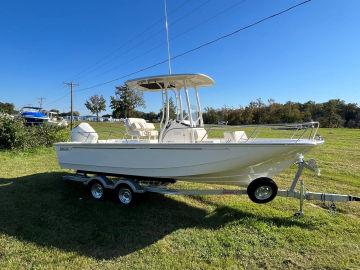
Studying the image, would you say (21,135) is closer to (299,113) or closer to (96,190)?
(96,190)

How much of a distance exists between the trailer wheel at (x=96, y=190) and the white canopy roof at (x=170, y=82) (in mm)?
2451

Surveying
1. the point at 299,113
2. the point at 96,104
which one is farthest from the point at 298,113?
the point at 96,104

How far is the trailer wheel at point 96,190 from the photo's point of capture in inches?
272

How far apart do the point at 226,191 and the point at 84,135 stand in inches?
147

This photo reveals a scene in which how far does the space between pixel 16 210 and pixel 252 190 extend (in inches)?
181

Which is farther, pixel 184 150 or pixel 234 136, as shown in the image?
pixel 234 136

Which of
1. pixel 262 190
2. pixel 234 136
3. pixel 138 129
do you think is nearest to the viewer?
pixel 262 190

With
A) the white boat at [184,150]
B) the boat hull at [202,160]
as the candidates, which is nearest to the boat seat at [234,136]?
the white boat at [184,150]

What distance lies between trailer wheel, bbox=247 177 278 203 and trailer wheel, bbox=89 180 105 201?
3.21 m

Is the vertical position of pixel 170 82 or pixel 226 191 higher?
pixel 170 82

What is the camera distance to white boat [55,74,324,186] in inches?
219

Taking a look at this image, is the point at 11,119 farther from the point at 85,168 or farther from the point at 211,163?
the point at 211,163

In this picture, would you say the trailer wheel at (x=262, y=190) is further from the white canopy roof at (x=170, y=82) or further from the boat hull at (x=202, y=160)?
the white canopy roof at (x=170, y=82)

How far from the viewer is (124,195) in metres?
6.67
